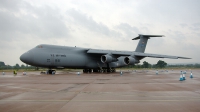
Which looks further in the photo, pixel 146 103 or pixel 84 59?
pixel 84 59

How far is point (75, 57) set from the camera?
27578 millimetres

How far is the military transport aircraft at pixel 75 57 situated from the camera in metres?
24.0

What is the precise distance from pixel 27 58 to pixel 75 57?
21.9 feet

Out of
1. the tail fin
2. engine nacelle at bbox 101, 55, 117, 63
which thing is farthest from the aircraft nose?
the tail fin

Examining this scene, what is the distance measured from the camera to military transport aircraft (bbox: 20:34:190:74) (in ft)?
78.8

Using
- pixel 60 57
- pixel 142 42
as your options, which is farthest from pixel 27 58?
pixel 142 42

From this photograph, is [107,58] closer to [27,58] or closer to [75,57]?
[75,57]

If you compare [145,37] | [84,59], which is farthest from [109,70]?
[145,37]

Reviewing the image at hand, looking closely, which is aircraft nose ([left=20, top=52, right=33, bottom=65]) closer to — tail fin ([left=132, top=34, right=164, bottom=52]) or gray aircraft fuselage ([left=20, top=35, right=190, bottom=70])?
gray aircraft fuselage ([left=20, top=35, right=190, bottom=70])

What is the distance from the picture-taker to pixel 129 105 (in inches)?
232

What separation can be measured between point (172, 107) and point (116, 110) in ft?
5.33

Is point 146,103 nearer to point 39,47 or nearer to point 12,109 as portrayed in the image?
point 12,109

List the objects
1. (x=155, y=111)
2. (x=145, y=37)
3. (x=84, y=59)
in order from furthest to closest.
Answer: (x=145, y=37) < (x=84, y=59) < (x=155, y=111)

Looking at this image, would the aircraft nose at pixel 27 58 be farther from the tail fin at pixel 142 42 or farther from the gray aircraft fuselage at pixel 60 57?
the tail fin at pixel 142 42
